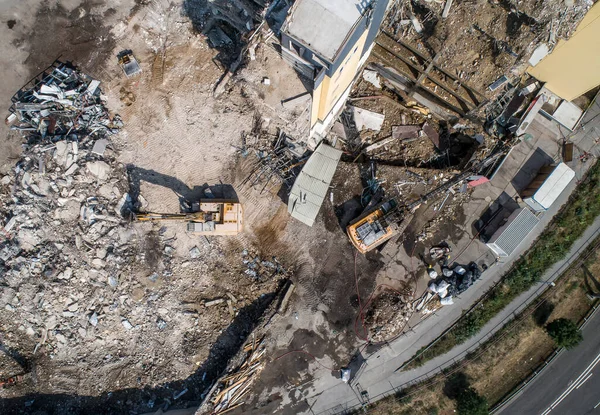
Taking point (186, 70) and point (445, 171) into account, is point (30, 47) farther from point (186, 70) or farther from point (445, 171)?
point (445, 171)

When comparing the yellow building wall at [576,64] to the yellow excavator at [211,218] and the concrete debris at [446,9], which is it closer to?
the concrete debris at [446,9]

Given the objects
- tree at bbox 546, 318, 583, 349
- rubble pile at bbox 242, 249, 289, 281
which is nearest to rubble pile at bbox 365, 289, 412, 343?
rubble pile at bbox 242, 249, 289, 281

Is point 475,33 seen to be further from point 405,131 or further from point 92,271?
point 92,271

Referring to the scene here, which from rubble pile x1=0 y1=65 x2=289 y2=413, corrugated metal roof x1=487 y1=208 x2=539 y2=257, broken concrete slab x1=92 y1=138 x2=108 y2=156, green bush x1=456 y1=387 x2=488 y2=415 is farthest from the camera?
corrugated metal roof x1=487 y1=208 x2=539 y2=257

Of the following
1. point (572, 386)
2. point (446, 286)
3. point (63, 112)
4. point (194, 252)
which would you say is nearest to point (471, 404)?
point (446, 286)

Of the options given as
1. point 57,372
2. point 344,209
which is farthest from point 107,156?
point 344,209

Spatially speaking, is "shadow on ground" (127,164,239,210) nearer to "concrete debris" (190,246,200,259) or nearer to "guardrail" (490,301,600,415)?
"concrete debris" (190,246,200,259)

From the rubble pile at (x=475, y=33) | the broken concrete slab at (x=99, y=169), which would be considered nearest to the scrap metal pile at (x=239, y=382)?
the broken concrete slab at (x=99, y=169)
